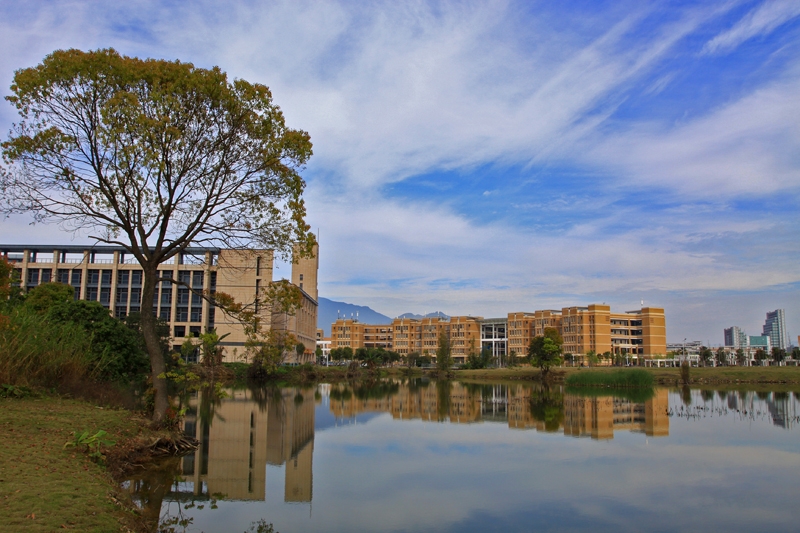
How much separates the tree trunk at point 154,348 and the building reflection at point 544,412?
1437 cm

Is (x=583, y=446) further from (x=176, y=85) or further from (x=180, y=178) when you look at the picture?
(x=176, y=85)

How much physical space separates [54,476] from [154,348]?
684 cm

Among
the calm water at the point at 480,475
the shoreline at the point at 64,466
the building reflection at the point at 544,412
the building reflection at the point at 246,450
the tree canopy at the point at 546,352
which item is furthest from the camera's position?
the tree canopy at the point at 546,352

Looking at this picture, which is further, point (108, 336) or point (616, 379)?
point (616, 379)

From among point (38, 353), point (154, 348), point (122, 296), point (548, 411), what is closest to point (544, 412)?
point (548, 411)

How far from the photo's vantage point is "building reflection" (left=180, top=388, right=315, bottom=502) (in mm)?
13102

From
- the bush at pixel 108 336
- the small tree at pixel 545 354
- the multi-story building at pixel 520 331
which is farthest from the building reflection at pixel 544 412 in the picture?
the multi-story building at pixel 520 331

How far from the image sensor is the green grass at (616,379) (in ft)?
181

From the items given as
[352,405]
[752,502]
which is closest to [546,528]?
[752,502]

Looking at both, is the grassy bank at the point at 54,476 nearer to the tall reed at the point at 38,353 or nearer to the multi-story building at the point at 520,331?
the tall reed at the point at 38,353

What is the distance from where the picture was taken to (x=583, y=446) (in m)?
19.7

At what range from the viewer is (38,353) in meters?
16.4

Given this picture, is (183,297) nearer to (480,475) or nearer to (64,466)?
(480,475)

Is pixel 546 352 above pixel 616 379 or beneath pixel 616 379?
above
